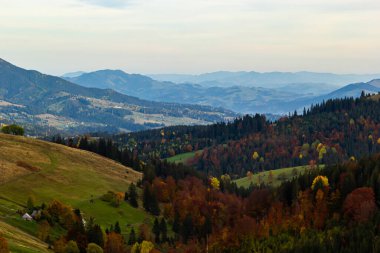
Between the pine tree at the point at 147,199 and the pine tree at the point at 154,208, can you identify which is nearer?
the pine tree at the point at 154,208

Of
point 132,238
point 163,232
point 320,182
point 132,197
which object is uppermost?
point 320,182

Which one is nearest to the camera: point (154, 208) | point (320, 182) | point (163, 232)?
point (163, 232)

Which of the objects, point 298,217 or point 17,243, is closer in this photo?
point 17,243

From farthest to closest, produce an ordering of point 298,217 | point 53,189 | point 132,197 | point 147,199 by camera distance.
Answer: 1. point 132,197
2. point 147,199
3. point 53,189
4. point 298,217

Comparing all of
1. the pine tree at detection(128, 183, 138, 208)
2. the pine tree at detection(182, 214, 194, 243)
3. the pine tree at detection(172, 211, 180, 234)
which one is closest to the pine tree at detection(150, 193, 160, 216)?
the pine tree at detection(128, 183, 138, 208)

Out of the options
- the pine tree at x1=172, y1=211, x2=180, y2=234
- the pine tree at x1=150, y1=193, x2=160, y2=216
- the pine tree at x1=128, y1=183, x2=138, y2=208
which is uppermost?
the pine tree at x1=128, y1=183, x2=138, y2=208

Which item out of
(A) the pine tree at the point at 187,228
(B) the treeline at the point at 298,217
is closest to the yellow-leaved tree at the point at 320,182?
(B) the treeline at the point at 298,217

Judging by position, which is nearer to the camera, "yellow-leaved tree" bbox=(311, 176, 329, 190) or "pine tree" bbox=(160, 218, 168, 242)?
"pine tree" bbox=(160, 218, 168, 242)

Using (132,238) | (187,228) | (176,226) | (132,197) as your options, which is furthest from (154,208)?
(132,238)

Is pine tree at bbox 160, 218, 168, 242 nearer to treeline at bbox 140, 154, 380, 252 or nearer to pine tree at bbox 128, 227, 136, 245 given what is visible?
treeline at bbox 140, 154, 380, 252

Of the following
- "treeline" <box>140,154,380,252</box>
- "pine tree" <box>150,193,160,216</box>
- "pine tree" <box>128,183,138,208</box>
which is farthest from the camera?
"pine tree" <box>128,183,138,208</box>

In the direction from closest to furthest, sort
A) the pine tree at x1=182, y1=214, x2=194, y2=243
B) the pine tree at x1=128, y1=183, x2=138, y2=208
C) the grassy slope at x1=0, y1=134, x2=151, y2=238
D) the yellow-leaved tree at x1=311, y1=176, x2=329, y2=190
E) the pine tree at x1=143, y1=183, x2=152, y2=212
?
the grassy slope at x1=0, y1=134, x2=151, y2=238
the pine tree at x1=182, y1=214, x2=194, y2=243
the yellow-leaved tree at x1=311, y1=176, x2=329, y2=190
the pine tree at x1=128, y1=183, x2=138, y2=208
the pine tree at x1=143, y1=183, x2=152, y2=212

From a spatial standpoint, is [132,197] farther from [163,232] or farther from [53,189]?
[163,232]

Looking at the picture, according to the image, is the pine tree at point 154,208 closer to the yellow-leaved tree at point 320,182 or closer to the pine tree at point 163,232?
the pine tree at point 163,232
